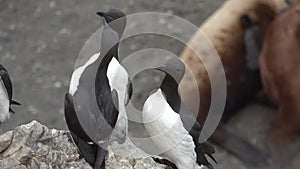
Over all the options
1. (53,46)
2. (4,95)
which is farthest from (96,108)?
(53,46)

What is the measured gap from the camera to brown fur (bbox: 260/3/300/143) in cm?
469

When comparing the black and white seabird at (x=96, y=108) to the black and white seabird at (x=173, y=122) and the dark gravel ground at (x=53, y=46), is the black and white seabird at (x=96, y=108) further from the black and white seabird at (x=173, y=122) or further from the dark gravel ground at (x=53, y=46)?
the dark gravel ground at (x=53, y=46)

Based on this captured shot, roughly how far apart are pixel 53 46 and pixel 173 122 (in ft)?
10.3

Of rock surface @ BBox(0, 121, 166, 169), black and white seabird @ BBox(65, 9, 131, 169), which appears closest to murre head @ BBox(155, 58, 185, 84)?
black and white seabird @ BBox(65, 9, 131, 169)

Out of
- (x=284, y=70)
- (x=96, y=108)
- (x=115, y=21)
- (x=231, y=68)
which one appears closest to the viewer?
(x=96, y=108)

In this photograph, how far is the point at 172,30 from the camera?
5.47 metres

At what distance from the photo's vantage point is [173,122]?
2.51 metres

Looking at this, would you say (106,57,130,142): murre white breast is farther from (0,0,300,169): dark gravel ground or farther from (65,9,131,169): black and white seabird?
(0,0,300,169): dark gravel ground

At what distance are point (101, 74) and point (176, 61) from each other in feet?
0.87

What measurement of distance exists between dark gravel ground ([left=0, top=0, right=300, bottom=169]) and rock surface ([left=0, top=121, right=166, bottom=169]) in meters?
1.84

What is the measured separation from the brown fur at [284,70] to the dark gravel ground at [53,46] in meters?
0.17

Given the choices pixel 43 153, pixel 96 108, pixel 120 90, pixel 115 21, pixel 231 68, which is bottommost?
pixel 231 68

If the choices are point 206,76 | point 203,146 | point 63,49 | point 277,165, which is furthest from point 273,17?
point 203,146

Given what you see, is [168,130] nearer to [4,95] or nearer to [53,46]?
[4,95]
